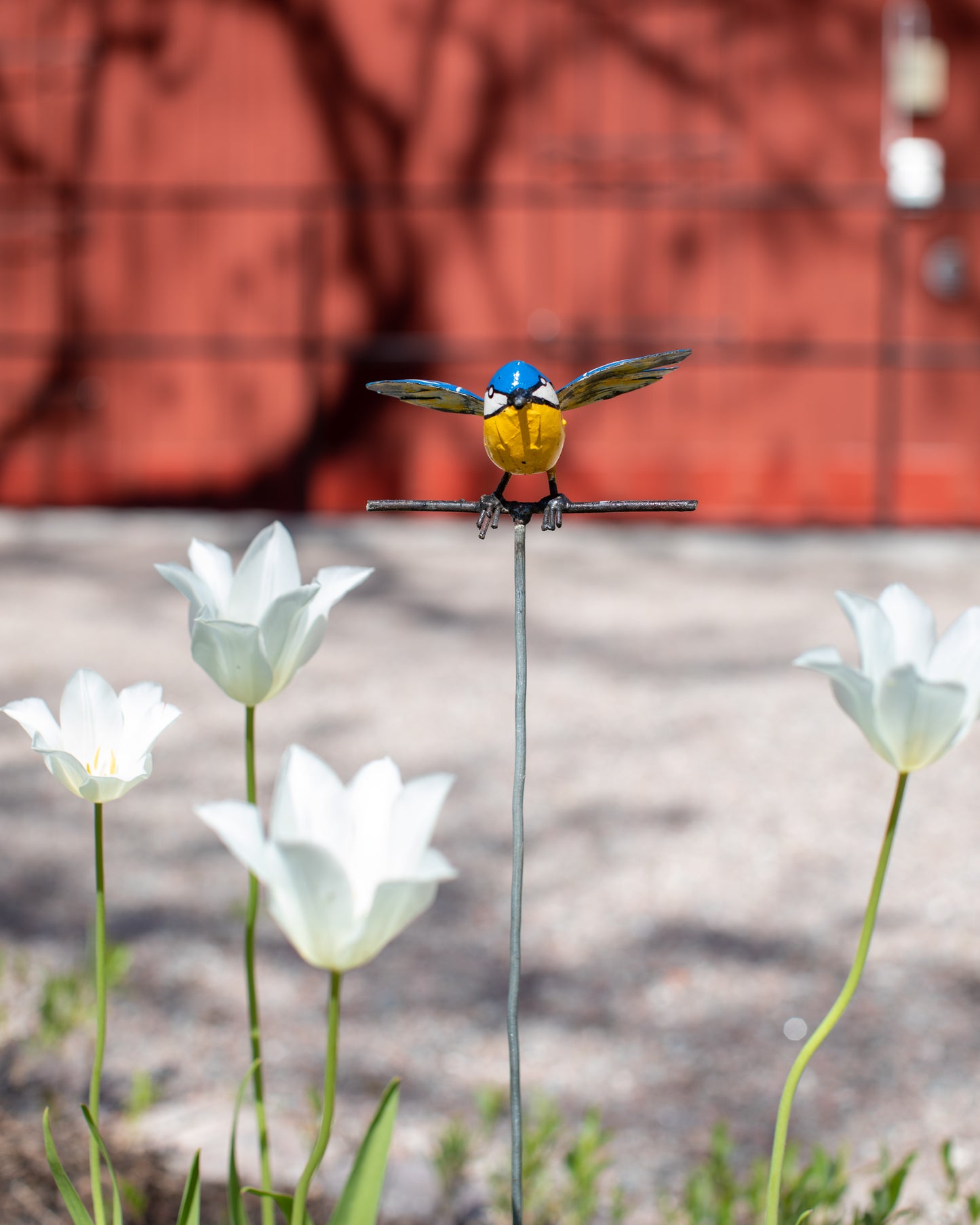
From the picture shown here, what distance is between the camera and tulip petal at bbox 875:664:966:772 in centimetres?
72

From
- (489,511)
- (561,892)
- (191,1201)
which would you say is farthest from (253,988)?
(561,892)

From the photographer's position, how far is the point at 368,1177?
0.78m

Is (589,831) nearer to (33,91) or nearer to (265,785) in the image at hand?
(265,785)

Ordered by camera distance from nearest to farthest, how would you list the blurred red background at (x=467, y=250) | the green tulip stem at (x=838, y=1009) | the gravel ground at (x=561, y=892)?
the green tulip stem at (x=838, y=1009) < the gravel ground at (x=561, y=892) < the blurred red background at (x=467, y=250)

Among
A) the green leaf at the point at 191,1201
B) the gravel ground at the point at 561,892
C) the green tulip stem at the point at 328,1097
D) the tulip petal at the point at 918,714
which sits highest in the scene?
the tulip petal at the point at 918,714

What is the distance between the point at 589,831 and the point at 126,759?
2.23 meters

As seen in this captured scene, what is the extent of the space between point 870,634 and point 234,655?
1.23 feet

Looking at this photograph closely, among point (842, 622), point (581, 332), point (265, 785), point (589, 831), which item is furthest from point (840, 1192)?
point (581, 332)

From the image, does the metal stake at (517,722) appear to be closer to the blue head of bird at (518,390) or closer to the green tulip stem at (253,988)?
the blue head of bird at (518,390)

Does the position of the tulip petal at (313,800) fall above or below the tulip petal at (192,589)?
below

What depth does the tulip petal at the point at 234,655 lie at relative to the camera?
2.56ft

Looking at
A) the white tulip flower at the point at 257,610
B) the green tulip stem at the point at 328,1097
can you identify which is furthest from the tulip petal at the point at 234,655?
the green tulip stem at the point at 328,1097

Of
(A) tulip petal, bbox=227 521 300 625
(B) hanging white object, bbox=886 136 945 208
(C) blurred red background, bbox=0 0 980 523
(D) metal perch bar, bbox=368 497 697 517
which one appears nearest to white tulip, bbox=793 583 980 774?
(D) metal perch bar, bbox=368 497 697 517

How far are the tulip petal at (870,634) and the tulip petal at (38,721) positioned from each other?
1.61 feet
